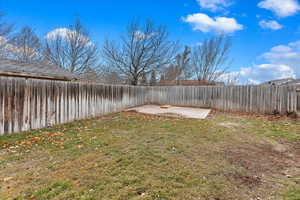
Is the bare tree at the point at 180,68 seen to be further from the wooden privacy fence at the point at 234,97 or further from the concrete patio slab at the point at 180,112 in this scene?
the concrete patio slab at the point at 180,112

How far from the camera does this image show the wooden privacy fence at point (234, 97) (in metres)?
8.02

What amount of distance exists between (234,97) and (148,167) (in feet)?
29.5

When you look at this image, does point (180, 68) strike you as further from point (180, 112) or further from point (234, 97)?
point (180, 112)

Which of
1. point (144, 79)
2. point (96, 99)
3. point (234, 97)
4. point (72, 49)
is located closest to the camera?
point (96, 99)

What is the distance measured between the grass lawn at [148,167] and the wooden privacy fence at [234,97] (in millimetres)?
5265

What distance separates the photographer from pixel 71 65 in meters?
16.8

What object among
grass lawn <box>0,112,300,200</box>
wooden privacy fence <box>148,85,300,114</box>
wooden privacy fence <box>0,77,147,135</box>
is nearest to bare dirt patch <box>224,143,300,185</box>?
grass lawn <box>0,112,300,200</box>

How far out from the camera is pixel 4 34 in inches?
453

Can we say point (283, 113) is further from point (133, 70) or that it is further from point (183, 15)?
point (133, 70)

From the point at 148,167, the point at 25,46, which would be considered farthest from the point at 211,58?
the point at 25,46

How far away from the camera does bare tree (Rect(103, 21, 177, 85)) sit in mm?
14688

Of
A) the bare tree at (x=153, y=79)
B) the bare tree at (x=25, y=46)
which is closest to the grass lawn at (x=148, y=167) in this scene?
the bare tree at (x=153, y=79)

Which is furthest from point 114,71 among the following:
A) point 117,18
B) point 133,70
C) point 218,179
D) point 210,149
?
point 218,179

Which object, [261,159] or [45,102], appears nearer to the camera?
[261,159]
